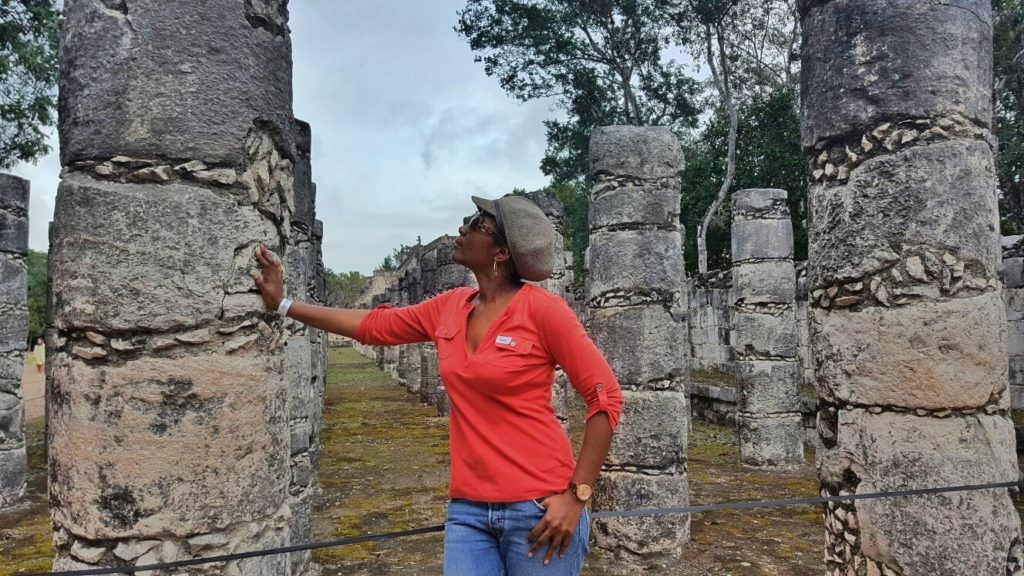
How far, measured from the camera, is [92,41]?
7.72 ft

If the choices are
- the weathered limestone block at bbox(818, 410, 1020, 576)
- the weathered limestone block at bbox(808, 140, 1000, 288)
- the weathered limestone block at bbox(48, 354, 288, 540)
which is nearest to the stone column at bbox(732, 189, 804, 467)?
the weathered limestone block at bbox(818, 410, 1020, 576)

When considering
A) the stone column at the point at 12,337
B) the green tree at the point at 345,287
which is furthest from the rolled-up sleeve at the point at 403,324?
the green tree at the point at 345,287

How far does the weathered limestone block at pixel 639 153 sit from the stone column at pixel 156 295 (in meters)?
4.24

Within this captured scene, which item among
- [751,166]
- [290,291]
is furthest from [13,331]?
[751,166]

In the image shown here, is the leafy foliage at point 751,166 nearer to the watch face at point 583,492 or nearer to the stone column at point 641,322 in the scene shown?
→ the stone column at point 641,322

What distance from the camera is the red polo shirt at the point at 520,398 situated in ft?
7.23

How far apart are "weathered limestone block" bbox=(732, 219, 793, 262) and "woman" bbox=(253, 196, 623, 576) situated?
25.7 ft

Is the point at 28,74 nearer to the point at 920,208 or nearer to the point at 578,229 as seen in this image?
the point at 920,208

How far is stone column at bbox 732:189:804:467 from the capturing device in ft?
30.8

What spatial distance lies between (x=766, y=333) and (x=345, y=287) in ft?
173

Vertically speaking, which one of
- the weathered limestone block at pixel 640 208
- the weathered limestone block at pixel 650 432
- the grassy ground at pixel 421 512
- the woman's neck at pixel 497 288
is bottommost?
the grassy ground at pixel 421 512

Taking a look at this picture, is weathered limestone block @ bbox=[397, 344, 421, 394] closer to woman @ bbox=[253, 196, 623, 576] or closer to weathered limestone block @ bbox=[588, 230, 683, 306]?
weathered limestone block @ bbox=[588, 230, 683, 306]

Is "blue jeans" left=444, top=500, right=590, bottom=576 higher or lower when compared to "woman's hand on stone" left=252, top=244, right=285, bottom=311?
lower

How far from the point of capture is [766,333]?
9.55 metres
